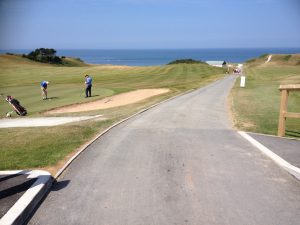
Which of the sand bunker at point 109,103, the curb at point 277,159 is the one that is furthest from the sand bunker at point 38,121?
the curb at point 277,159

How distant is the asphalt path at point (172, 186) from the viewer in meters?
6.10

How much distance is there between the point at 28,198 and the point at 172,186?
274 centimetres

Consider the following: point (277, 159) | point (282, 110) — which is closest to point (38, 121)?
point (282, 110)

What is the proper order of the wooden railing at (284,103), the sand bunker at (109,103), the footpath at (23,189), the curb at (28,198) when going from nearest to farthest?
the curb at (28,198) → the footpath at (23,189) → the wooden railing at (284,103) → the sand bunker at (109,103)

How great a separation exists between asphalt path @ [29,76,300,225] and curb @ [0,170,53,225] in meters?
0.16

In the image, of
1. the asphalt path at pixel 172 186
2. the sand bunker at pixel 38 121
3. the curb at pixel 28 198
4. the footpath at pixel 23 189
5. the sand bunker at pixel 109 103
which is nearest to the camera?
the curb at pixel 28 198

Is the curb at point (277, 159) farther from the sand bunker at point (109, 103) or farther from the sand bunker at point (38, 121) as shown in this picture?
the sand bunker at point (109, 103)

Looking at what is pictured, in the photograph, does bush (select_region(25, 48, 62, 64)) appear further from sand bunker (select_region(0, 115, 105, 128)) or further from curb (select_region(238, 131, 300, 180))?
curb (select_region(238, 131, 300, 180))

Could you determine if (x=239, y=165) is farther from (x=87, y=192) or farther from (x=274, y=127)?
(x=274, y=127)

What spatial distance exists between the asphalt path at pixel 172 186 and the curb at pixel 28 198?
159 mm

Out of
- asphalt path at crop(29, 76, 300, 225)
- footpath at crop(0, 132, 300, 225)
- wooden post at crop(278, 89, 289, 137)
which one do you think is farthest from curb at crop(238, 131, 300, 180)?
wooden post at crop(278, 89, 289, 137)

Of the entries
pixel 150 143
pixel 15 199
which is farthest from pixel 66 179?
pixel 150 143

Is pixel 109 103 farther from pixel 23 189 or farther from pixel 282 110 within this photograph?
pixel 23 189

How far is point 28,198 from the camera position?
21.5ft
